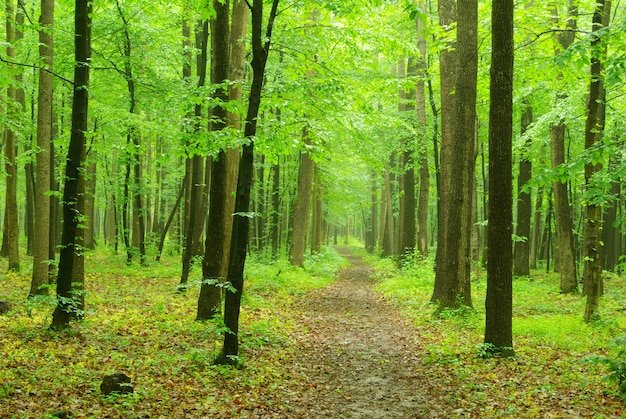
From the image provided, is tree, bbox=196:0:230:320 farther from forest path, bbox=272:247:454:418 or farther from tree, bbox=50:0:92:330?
forest path, bbox=272:247:454:418

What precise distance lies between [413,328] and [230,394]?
21.1ft

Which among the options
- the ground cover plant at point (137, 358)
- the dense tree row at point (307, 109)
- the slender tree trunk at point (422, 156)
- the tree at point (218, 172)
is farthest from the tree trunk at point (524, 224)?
the tree at point (218, 172)

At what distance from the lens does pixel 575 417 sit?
19.5ft

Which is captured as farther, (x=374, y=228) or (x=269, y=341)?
(x=374, y=228)

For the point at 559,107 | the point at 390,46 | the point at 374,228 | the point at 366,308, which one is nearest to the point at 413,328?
the point at 366,308

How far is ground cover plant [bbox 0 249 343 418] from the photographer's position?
6.14m

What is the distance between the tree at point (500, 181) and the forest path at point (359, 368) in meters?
1.73

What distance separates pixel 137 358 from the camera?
8195mm

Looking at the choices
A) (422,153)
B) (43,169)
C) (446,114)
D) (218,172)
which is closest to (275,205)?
(422,153)

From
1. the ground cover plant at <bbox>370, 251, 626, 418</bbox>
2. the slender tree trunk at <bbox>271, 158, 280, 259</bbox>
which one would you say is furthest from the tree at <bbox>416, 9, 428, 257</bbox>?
the slender tree trunk at <bbox>271, 158, 280, 259</bbox>

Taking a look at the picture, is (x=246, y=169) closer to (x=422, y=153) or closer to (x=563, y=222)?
(x=563, y=222)

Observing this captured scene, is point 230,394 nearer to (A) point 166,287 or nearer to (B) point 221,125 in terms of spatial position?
(B) point 221,125

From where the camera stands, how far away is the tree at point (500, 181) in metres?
8.37

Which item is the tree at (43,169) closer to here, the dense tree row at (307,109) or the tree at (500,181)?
the dense tree row at (307,109)
